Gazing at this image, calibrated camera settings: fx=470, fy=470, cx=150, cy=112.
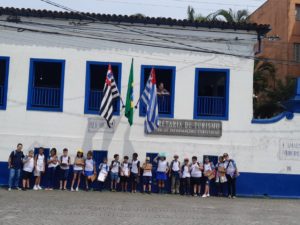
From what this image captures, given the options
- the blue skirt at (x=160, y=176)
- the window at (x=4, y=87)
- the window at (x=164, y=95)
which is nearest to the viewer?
the blue skirt at (x=160, y=176)

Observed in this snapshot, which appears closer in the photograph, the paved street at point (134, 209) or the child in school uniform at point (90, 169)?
the paved street at point (134, 209)

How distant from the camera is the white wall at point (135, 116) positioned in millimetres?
18094

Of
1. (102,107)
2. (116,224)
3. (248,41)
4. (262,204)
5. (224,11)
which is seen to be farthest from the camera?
(224,11)

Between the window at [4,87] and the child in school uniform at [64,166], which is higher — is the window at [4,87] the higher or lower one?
the higher one

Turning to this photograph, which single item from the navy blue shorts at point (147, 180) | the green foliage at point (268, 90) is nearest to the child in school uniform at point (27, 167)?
the navy blue shorts at point (147, 180)

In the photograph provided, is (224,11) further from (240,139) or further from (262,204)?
(262,204)

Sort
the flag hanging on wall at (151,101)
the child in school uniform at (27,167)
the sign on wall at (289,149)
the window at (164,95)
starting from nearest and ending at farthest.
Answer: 1. the child in school uniform at (27,167)
2. the flag hanging on wall at (151,101)
3. the sign on wall at (289,149)
4. the window at (164,95)

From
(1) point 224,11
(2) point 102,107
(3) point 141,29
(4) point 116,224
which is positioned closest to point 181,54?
(3) point 141,29

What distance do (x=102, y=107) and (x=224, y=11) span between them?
45.4 feet

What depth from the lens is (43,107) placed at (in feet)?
60.0

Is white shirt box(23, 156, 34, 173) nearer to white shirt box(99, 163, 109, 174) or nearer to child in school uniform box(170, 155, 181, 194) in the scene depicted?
white shirt box(99, 163, 109, 174)

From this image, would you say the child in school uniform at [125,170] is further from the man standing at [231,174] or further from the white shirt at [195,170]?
the man standing at [231,174]

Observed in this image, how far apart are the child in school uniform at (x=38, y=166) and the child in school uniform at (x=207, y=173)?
236 inches

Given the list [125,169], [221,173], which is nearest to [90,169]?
[125,169]
